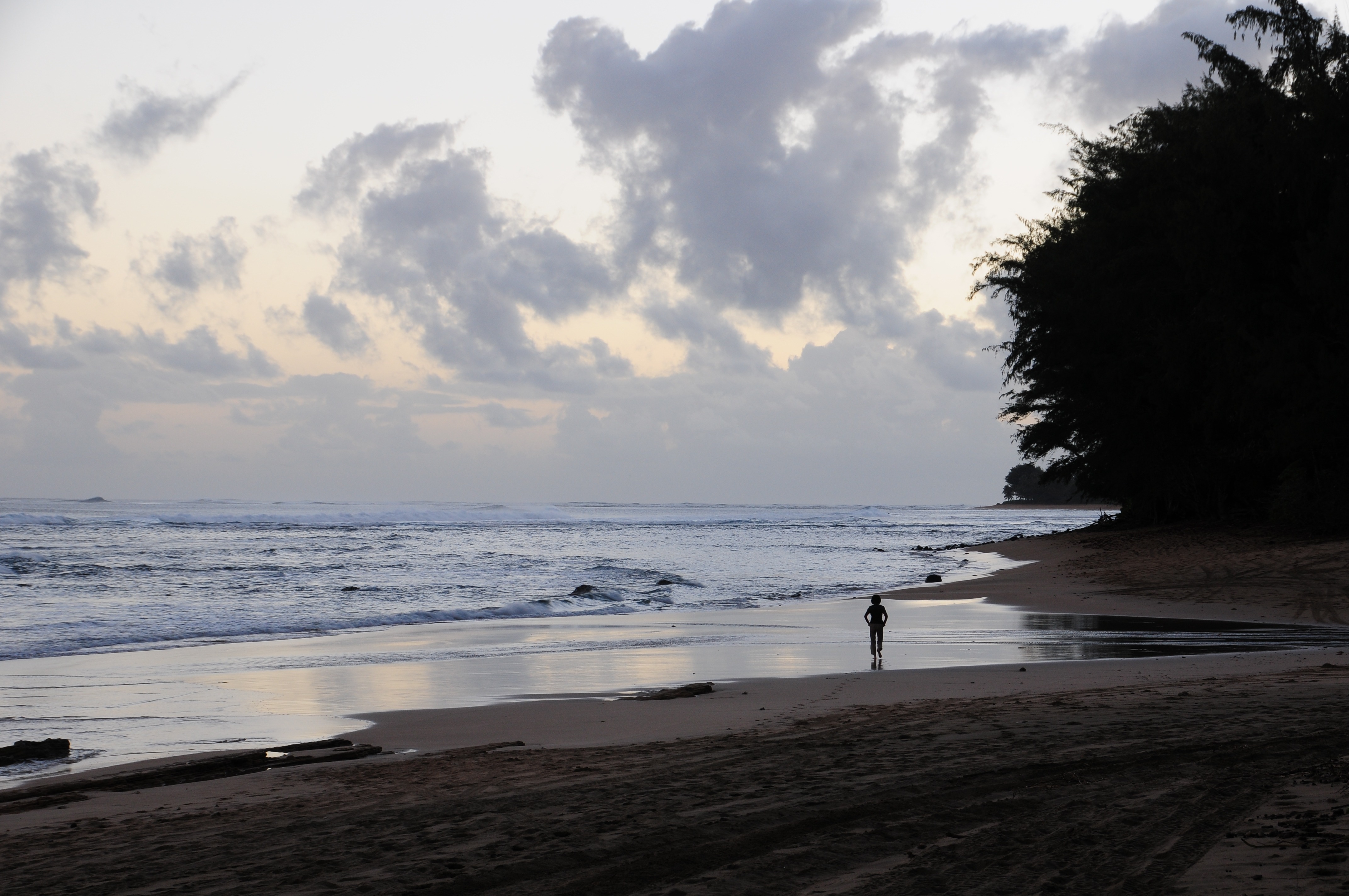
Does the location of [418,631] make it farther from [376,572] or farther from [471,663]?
[376,572]

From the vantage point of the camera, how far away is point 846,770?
5.86 meters


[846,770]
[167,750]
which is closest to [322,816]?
[846,770]

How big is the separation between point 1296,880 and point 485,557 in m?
38.5

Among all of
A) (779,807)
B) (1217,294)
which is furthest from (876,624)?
(1217,294)

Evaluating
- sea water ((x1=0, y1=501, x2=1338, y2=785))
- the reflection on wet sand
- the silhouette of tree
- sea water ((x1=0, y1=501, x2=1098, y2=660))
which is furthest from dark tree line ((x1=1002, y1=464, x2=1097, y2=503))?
→ the reflection on wet sand

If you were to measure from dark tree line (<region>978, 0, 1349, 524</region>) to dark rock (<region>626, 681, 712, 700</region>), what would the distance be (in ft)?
66.0

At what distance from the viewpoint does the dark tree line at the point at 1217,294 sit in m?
23.6

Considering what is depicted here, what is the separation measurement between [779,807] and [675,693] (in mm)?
5230

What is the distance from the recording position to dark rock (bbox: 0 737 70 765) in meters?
7.62

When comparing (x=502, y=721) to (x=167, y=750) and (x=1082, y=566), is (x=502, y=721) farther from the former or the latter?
(x=1082, y=566)

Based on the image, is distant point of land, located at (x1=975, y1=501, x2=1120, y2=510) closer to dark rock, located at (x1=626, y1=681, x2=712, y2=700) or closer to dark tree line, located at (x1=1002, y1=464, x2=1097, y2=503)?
dark tree line, located at (x1=1002, y1=464, x2=1097, y2=503)

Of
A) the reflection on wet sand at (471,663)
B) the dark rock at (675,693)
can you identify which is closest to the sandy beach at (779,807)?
the dark rock at (675,693)

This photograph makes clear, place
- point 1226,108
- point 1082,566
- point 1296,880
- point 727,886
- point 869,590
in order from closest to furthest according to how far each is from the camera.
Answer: point 1296,880, point 727,886, point 1226,108, point 869,590, point 1082,566

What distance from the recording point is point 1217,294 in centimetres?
2656
